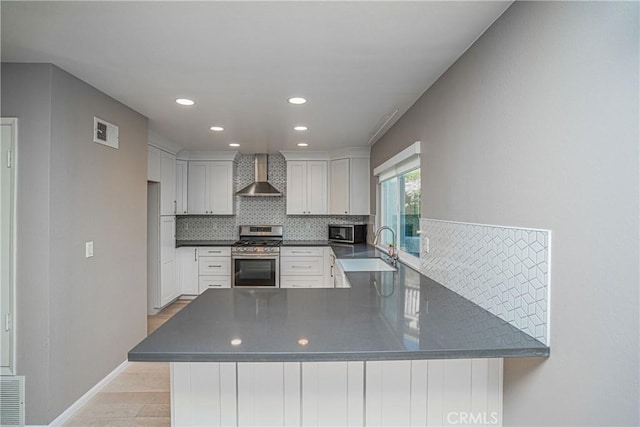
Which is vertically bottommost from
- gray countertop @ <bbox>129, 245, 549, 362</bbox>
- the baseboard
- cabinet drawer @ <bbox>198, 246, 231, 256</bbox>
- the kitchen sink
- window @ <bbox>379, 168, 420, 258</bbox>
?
the baseboard

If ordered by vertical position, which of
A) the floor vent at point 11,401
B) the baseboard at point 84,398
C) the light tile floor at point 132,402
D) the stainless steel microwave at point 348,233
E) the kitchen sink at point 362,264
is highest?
the stainless steel microwave at point 348,233

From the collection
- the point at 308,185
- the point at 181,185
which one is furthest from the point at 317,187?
the point at 181,185

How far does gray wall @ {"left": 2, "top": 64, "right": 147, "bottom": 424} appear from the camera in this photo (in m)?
2.13

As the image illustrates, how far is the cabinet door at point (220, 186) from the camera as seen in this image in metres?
5.39

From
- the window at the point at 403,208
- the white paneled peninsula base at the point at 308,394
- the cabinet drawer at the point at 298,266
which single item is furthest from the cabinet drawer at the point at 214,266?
the white paneled peninsula base at the point at 308,394

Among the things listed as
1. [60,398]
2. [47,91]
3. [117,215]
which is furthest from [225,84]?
[60,398]

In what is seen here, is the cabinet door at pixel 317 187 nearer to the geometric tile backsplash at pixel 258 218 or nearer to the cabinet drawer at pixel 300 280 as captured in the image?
the geometric tile backsplash at pixel 258 218

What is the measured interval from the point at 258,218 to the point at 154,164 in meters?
1.96

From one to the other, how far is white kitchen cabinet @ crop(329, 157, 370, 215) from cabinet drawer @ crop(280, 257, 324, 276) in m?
0.88

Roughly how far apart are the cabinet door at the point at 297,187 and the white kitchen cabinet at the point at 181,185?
1.60 m

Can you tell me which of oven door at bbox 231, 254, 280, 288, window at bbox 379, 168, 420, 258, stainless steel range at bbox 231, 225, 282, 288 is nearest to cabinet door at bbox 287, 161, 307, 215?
stainless steel range at bbox 231, 225, 282, 288

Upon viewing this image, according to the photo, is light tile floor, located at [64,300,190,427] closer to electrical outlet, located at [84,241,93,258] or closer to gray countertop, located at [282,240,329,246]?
electrical outlet, located at [84,241,93,258]

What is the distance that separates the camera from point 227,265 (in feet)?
17.0

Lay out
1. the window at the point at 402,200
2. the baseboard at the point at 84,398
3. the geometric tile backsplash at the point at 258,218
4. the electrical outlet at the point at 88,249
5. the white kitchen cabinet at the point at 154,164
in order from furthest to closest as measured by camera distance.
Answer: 1. the geometric tile backsplash at the point at 258,218
2. the white kitchen cabinet at the point at 154,164
3. the window at the point at 402,200
4. the electrical outlet at the point at 88,249
5. the baseboard at the point at 84,398
